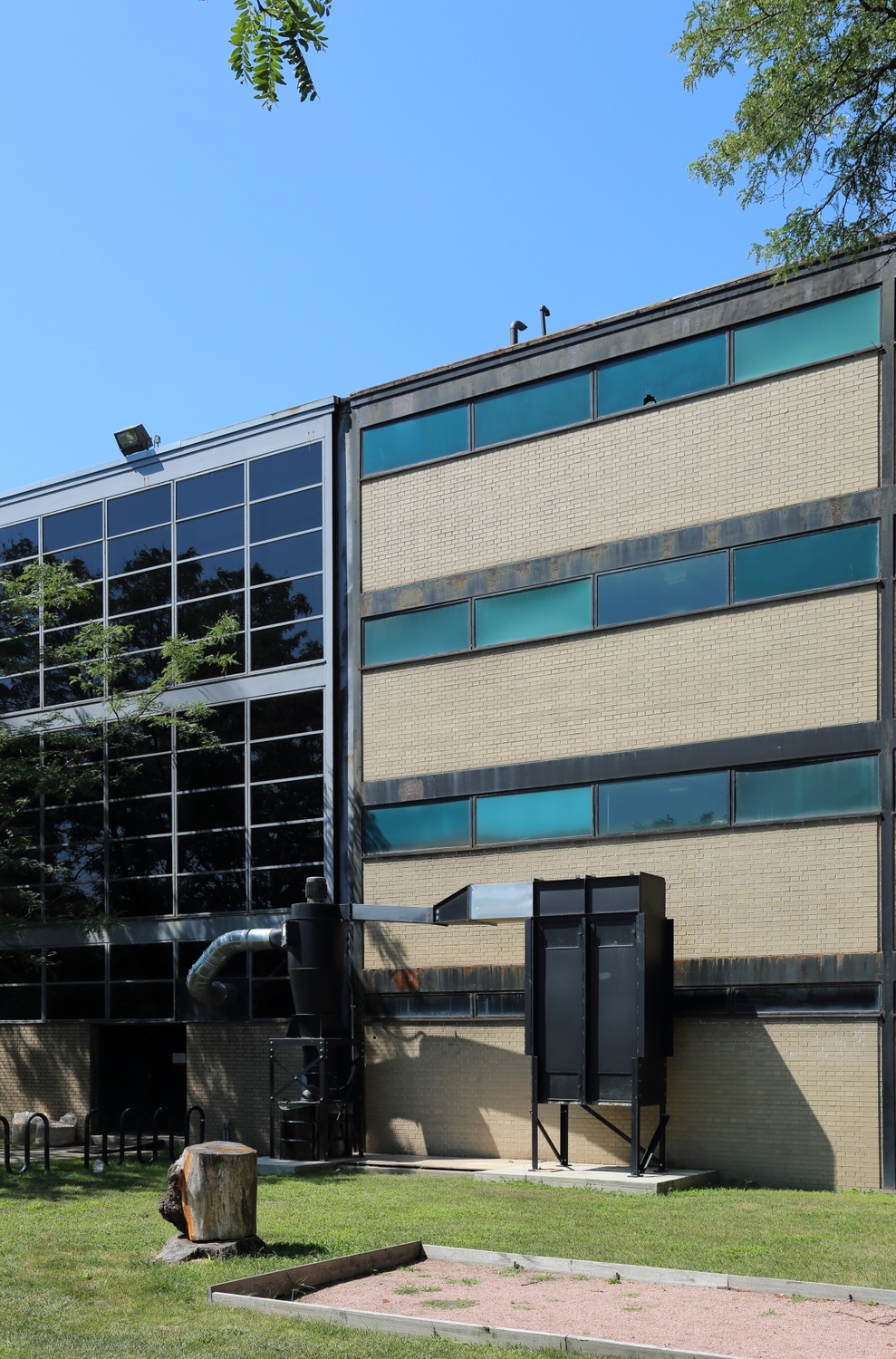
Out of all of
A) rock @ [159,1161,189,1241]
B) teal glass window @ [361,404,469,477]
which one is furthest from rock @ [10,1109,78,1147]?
rock @ [159,1161,189,1241]

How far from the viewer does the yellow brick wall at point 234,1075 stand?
2650 centimetres

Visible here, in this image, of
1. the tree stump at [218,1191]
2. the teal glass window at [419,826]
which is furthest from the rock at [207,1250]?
the teal glass window at [419,826]

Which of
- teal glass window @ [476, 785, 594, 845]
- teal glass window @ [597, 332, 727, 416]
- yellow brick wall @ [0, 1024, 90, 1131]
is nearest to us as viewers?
teal glass window @ [597, 332, 727, 416]

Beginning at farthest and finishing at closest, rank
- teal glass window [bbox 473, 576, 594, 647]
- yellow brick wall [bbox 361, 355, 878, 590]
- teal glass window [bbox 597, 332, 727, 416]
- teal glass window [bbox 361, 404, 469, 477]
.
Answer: teal glass window [bbox 361, 404, 469, 477] < teal glass window [bbox 473, 576, 594, 647] < teal glass window [bbox 597, 332, 727, 416] < yellow brick wall [bbox 361, 355, 878, 590]

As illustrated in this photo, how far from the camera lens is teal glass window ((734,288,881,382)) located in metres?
21.3

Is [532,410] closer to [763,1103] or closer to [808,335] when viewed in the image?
[808,335]

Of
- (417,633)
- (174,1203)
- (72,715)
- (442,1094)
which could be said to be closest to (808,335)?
(417,633)

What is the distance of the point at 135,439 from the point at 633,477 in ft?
39.1

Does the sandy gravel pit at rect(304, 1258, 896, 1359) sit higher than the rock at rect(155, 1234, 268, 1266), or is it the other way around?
the sandy gravel pit at rect(304, 1258, 896, 1359)

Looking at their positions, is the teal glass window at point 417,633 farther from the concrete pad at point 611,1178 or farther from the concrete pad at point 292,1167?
the concrete pad at point 611,1178

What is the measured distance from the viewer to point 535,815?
2386 cm

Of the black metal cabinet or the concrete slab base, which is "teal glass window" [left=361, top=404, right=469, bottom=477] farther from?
the concrete slab base

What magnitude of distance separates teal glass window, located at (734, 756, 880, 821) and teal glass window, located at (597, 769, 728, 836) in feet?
1.11

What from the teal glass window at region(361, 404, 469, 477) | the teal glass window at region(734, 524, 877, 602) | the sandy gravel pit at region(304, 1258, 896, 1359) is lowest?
the sandy gravel pit at region(304, 1258, 896, 1359)
